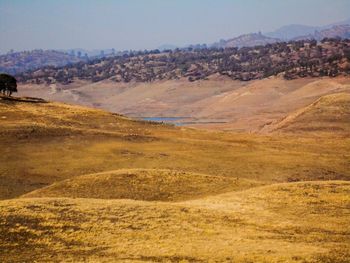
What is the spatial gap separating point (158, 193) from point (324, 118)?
70.2m

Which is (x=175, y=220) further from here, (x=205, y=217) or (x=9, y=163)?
(x=9, y=163)

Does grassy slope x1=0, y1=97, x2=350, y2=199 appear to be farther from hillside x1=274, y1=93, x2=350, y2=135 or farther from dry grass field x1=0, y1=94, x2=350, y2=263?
hillside x1=274, y1=93, x2=350, y2=135

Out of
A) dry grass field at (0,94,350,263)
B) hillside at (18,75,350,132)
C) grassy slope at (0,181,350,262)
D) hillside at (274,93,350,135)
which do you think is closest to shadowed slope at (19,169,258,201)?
dry grass field at (0,94,350,263)

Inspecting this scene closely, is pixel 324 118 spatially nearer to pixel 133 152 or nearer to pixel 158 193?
pixel 133 152

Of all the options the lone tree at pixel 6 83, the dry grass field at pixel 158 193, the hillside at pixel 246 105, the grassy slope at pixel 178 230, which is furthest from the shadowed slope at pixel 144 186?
the hillside at pixel 246 105

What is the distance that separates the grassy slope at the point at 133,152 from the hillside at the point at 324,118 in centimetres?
2123

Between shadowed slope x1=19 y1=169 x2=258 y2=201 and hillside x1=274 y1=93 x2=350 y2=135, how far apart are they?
2235 inches

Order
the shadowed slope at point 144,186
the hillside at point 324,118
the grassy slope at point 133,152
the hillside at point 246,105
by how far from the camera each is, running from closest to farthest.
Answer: the shadowed slope at point 144,186
the grassy slope at point 133,152
the hillside at point 324,118
the hillside at point 246,105

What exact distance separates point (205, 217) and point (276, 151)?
118 ft

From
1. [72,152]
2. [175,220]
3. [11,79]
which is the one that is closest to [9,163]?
[72,152]

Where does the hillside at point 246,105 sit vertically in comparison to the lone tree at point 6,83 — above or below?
below

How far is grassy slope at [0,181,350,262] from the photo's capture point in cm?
2322

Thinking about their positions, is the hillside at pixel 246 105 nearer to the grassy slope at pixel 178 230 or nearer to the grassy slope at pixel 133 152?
the grassy slope at pixel 133 152

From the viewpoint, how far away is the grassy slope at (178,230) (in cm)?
2322
